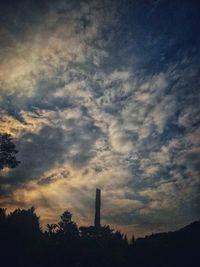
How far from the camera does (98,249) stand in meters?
18.6

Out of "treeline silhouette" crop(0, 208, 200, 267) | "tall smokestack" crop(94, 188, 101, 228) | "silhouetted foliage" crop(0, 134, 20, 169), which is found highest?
"silhouetted foliage" crop(0, 134, 20, 169)

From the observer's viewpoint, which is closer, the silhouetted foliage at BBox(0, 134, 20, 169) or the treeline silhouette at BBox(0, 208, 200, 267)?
the treeline silhouette at BBox(0, 208, 200, 267)

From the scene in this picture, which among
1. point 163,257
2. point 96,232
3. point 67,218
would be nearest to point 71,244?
point 96,232

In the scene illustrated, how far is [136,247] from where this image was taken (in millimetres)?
18438

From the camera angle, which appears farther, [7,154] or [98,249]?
[7,154]

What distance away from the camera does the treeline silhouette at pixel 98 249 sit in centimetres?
1636

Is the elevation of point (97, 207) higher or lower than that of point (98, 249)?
higher

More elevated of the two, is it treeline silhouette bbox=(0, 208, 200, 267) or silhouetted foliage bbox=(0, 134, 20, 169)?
silhouetted foliage bbox=(0, 134, 20, 169)

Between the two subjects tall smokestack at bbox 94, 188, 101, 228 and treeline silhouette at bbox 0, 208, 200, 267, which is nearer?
treeline silhouette at bbox 0, 208, 200, 267

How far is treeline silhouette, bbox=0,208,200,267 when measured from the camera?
644 inches

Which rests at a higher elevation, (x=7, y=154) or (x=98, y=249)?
(x=7, y=154)

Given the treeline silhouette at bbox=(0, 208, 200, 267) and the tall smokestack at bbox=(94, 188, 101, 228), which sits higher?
the tall smokestack at bbox=(94, 188, 101, 228)

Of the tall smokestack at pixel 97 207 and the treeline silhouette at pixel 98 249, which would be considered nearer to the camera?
the treeline silhouette at pixel 98 249

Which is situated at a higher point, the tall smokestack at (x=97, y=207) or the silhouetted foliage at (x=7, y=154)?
the silhouetted foliage at (x=7, y=154)
